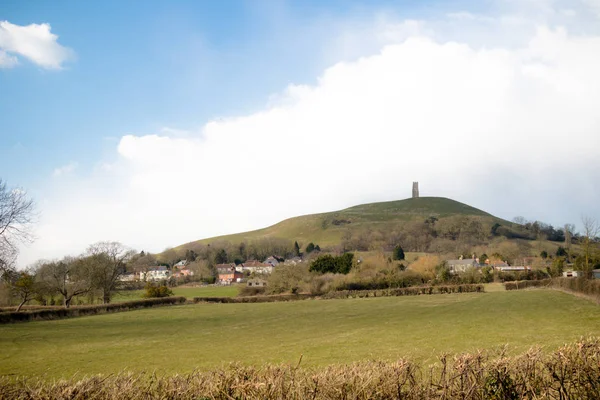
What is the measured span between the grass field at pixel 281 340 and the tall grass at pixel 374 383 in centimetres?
743

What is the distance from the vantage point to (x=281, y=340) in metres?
28.9

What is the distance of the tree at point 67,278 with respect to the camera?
70750mm

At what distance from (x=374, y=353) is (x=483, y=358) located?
14.6m

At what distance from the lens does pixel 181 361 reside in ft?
72.2

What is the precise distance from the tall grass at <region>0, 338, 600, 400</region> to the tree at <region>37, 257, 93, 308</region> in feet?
237

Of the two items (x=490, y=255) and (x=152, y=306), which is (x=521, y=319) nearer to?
(x=152, y=306)

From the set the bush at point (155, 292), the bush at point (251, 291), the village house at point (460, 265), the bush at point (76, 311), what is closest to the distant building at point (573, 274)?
the village house at point (460, 265)

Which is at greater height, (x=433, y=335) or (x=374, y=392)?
(x=374, y=392)

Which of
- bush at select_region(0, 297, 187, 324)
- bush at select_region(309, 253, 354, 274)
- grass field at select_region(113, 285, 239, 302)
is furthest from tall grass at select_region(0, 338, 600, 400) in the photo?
bush at select_region(309, 253, 354, 274)

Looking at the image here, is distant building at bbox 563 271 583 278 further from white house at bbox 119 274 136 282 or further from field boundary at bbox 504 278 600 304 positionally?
white house at bbox 119 274 136 282

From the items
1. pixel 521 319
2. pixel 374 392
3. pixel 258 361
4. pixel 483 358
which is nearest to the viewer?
pixel 374 392

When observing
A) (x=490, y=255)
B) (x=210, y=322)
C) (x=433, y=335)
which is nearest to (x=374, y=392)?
(x=433, y=335)

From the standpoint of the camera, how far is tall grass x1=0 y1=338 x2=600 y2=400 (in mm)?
6051

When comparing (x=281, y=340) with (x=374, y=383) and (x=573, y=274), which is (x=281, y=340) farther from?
(x=573, y=274)
